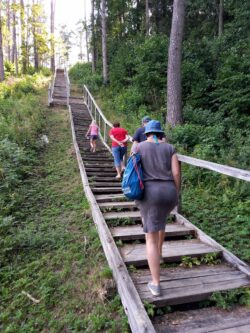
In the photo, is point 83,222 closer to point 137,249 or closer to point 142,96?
point 137,249

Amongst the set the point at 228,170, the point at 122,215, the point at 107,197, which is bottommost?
the point at 122,215

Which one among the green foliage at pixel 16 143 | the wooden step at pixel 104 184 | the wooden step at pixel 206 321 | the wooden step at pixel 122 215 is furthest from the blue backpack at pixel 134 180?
the wooden step at pixel 104 184

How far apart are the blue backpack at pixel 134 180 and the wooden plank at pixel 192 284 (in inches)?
44.0

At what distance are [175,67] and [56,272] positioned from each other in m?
8.70

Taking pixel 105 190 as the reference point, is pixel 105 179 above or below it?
above

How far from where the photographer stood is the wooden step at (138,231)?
192 inches

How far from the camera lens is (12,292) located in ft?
14.1

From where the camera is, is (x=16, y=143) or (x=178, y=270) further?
(x=16, y=143)

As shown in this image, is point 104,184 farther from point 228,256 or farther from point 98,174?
point 228,256

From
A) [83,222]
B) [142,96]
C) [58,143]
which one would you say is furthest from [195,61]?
[83,222]

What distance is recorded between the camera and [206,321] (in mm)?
3174

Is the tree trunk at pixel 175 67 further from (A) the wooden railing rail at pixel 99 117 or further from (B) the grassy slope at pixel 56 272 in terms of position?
(B) the grassy slope at pixel 56 272

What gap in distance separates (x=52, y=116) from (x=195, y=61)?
294 inches

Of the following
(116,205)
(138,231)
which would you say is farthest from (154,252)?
(116,205)
